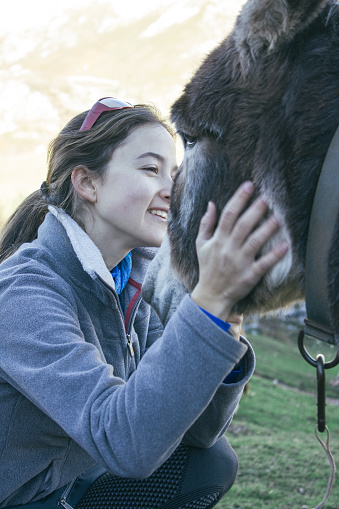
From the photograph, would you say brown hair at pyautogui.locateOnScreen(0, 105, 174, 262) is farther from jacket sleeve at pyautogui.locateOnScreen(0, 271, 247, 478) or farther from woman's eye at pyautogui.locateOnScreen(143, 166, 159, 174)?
jacket sleeve at pyautogui.locateOnScreen(0, 271, 247, 478)

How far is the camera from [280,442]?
14.9ft

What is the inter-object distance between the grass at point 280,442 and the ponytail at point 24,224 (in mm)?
2092

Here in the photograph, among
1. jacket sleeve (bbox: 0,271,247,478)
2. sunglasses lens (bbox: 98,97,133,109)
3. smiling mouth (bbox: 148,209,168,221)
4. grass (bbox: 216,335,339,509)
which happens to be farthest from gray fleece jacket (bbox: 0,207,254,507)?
grass (bbox: 216,335,339,509)

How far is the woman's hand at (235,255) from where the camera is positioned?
1457mm

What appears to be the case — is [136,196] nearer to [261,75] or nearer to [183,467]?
[261,75]

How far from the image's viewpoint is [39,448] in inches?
79.8

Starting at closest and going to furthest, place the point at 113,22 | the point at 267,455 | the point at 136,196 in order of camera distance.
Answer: the point at 136,196 < the point at 267,455 < the point at 113,22

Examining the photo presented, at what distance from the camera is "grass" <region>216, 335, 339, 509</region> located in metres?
3.50

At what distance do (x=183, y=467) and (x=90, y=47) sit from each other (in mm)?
37184

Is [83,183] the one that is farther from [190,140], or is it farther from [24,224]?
[190,140]

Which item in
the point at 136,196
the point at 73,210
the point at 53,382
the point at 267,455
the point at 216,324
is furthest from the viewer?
the point at 267,455

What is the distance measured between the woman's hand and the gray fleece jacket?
0.24 feet

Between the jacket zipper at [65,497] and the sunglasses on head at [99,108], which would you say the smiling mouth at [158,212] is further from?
the jacket zipper at [65,497]

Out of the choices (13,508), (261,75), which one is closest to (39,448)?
(13,508)
